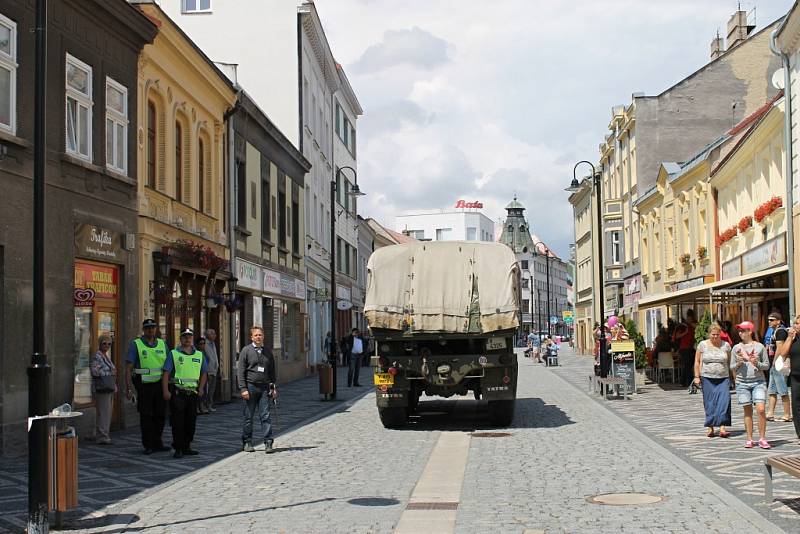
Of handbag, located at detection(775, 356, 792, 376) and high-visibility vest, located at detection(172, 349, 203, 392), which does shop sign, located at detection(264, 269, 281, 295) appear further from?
handbag, located at detection(775, 356, 792, 376)

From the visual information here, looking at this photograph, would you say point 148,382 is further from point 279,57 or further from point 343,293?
point 343,293

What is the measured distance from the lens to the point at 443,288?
1727cm

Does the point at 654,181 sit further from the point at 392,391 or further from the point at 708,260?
the point at 392,391

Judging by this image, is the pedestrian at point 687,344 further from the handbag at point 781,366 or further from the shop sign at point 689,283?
the handbag at point 781,366

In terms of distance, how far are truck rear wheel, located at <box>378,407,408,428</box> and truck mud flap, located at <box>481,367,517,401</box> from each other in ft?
4.52

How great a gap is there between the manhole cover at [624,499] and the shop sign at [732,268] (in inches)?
807

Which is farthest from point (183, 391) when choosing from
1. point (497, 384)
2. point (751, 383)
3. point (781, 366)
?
point (781, 366)

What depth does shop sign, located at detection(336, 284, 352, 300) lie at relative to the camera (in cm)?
4944

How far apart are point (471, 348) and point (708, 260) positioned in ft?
62.2

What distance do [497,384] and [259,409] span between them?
4.26 metres

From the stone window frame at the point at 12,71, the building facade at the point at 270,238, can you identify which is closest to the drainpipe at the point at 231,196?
the building facade at the point at 270,238

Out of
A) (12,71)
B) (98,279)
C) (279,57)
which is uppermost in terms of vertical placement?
(279,57)

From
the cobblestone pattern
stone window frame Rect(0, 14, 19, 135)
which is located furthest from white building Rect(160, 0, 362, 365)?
stone window frame Rect(0, 14, 19, 135)

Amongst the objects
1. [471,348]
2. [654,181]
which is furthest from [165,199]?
[654,181]
